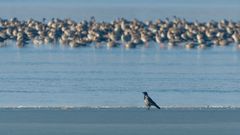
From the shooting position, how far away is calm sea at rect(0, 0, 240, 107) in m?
20.4

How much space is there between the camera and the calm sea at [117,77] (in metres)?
20.4
